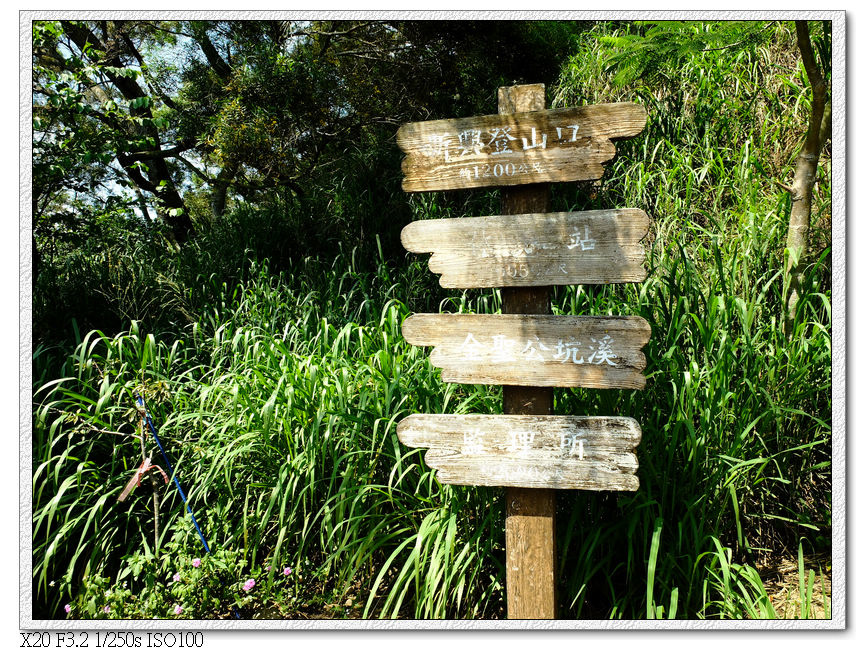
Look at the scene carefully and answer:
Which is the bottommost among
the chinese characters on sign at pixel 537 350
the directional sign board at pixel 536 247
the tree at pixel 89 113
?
the chinese characters on sign at pixel 537 350

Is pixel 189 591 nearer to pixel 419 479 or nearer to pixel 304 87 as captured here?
pixel 419 479

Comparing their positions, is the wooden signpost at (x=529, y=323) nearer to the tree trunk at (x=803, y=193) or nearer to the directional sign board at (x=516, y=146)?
the directional sign board at (x=516, y=146)

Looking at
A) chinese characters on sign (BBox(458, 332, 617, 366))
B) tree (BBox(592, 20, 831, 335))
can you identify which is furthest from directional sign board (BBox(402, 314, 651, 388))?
tree (BBox(592, 20, 831, 335))

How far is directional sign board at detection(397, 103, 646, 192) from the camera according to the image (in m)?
1.58

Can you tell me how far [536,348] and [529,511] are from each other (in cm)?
49

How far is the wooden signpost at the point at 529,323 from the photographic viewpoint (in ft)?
5.16

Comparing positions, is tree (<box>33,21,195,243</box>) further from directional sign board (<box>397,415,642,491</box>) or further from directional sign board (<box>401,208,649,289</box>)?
directional sign board (<box>397,415,642,491</box>)

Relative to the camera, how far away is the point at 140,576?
2.12 meters

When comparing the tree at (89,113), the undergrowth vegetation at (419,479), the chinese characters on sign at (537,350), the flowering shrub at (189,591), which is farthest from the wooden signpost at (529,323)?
the tree at (89,113)

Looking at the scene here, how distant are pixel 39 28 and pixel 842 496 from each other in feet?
11.8

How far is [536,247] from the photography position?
163 centimetres

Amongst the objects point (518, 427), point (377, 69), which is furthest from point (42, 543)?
point (377, 69)

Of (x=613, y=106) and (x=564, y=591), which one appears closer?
(x=613, y=106)

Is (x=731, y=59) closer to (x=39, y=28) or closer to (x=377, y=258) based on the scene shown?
(x=377, y=258)
